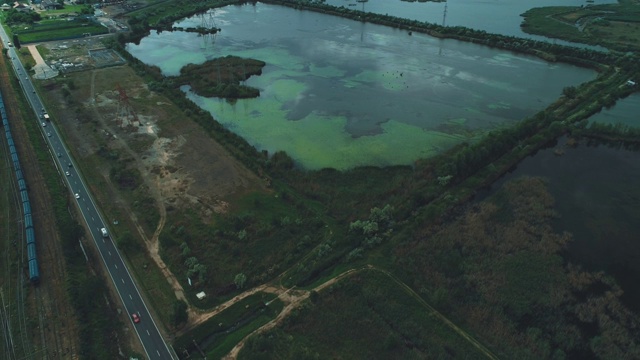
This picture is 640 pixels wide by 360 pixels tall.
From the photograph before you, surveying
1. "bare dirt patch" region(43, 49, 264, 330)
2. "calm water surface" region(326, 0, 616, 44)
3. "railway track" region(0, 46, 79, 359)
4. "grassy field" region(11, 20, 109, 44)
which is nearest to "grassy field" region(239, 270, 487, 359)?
"bare dirt patch" region(43, 49, 264, 330)

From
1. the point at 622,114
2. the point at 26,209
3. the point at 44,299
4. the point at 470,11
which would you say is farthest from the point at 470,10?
the point at 44,299

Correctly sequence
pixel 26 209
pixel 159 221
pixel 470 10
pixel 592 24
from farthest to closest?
pixel 470 10 → pixel 592 24 → pixel 159 221 → pixel 26 209

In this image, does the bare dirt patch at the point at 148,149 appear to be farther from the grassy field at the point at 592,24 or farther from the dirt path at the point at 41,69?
the grassy field at the point at 592,24

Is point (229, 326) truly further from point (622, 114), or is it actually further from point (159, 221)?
point (622, 114)

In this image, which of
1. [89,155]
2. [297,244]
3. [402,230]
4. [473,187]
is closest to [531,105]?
[473,187]

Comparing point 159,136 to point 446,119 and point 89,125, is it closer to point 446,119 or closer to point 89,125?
point 89,125

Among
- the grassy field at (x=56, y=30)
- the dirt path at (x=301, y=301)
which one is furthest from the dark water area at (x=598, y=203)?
the grassy field at (x=56, y=30)
